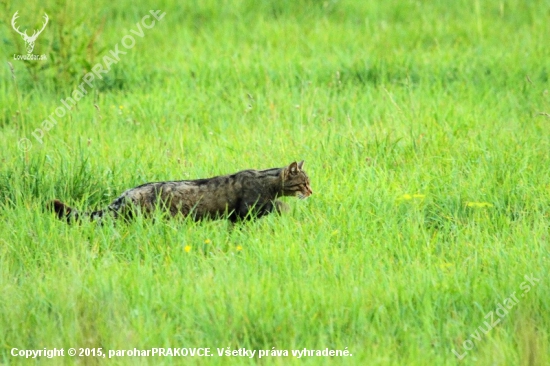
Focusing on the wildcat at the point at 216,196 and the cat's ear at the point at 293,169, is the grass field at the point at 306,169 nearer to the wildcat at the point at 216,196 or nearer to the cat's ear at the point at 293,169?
the wildcat at the point at 216,196

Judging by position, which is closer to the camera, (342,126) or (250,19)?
(342,126)

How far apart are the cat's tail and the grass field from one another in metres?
0.11

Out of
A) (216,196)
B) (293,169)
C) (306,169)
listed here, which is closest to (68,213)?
(216,196)

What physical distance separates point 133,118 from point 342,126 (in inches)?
76.4

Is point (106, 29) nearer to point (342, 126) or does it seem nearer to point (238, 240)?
point (342, 126)

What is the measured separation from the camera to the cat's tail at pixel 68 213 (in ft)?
16.4

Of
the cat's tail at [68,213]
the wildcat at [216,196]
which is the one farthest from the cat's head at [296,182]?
the cat's tail at [68,213]

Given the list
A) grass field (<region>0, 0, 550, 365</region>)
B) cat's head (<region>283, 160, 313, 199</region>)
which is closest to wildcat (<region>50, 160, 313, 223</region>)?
cat's head (<region>283, 160, 313, 199</region>)

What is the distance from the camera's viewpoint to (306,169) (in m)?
6.02

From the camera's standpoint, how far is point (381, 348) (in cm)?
367

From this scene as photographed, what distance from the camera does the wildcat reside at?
5055mm

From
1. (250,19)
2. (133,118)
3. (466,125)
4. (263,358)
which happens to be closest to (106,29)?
(250,19)

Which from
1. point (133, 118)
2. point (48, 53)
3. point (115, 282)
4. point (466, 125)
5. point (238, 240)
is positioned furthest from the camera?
point (48, 53)

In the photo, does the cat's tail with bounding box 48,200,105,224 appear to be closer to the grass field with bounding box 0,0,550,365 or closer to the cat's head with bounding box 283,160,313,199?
the grass field with bounding box 0,0,550,365
